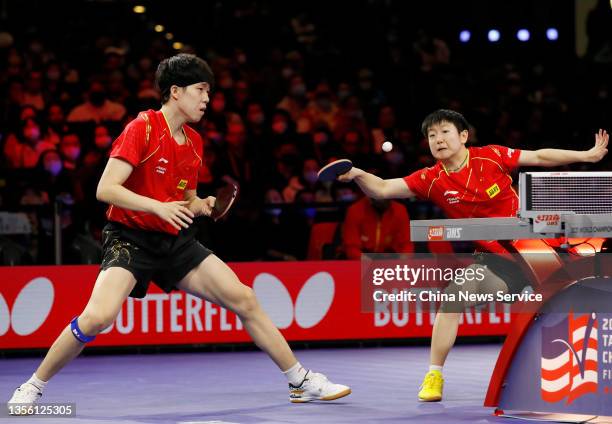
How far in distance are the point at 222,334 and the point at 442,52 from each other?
8.32m

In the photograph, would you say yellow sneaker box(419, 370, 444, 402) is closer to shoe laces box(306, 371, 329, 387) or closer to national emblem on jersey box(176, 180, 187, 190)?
shoe laces box(306, 371, 329, 387)

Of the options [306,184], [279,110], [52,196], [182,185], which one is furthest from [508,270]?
[279,110]

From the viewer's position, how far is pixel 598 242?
6.27m

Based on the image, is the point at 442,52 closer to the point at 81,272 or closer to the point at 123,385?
the point at 81,272

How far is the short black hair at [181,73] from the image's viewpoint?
21.2 ft

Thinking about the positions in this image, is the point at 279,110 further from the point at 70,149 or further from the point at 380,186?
the point at 380,186

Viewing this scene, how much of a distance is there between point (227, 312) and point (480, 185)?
13.0 ft

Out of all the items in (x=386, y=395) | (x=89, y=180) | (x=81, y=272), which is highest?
(x=89, y=180)

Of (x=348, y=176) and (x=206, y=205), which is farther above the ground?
(x=348, y=176)

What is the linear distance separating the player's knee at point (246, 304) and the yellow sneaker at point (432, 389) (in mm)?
1229

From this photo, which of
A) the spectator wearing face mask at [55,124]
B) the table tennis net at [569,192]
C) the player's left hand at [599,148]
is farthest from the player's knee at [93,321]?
the spectator wearing face mask at [55,124]

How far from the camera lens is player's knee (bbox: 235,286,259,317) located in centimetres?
661

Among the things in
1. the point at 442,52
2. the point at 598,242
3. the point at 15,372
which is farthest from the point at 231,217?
the point at 442,52

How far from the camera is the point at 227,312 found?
411 inches
